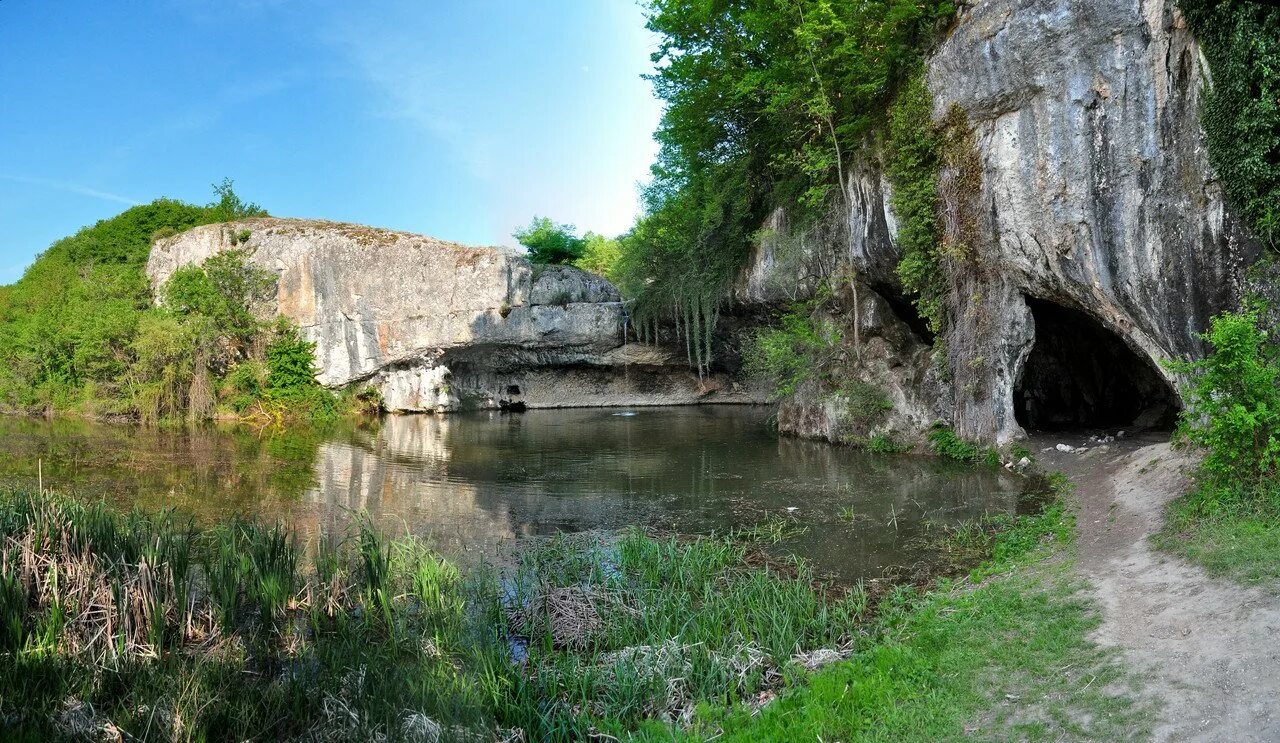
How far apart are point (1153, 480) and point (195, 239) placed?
37.2 m

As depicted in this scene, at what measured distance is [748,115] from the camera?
2150 centimetres

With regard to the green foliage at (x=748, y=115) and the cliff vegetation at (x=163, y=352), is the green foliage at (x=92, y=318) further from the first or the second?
the green foliage at (x=748, y=115)

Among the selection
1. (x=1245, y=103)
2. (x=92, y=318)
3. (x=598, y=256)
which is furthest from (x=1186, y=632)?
(x=598, y=256)

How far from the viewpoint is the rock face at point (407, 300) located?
32625mm

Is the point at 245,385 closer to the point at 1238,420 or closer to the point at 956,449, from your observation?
the point at 956,449

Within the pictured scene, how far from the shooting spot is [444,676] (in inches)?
201

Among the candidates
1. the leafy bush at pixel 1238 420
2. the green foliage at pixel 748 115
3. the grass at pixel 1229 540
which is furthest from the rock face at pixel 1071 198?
the grass at pixel 1229 540

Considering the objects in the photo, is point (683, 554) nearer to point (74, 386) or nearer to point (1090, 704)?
point (1090, 704)

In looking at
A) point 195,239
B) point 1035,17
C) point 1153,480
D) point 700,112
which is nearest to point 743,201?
point 700,112

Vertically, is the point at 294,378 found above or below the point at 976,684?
above

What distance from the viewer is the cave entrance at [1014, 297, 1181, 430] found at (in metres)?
16.0

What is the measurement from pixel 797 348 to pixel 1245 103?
11768 mm

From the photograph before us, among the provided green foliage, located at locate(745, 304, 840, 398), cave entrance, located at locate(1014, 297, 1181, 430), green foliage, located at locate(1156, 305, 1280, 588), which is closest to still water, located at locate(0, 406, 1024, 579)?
green foliage, located at locate(745, 304, 840, 398)

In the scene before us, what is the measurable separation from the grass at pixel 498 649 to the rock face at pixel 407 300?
25.6m
